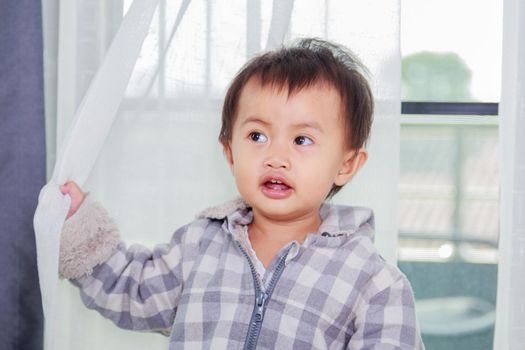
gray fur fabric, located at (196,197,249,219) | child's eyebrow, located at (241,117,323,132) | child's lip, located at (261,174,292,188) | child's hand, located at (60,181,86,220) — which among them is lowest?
gray fur fabric, located at (196,197,249,219)

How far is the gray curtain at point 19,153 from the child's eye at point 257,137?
1.49 feet

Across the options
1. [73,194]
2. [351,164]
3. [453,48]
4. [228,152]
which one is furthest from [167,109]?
[453,48]

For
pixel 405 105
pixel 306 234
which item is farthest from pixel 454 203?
pixel 306 234

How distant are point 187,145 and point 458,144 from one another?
0.60 metres

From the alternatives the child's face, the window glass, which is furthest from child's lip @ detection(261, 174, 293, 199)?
the window glass

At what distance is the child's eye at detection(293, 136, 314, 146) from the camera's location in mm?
1333

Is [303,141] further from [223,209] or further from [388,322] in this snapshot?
[388,322]

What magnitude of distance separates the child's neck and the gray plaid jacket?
1.4 inches

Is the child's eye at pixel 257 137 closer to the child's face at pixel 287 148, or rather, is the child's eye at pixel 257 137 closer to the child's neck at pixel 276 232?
the child's face at pixel 287 148

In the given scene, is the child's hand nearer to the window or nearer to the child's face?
the child's face

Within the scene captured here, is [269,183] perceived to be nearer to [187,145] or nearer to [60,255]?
[187,145]

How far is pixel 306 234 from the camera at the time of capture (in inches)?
56.0

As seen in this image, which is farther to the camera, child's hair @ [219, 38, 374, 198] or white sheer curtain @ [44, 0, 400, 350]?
white sheer curtain @ [44, 0, 400, 350]

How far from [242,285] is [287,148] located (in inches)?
10.3
